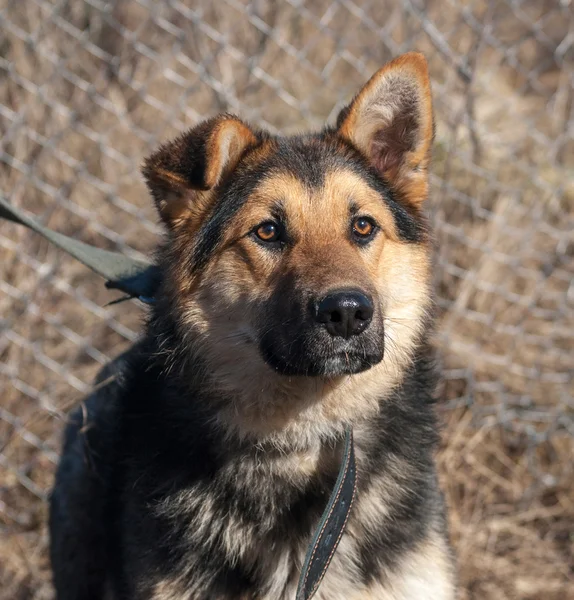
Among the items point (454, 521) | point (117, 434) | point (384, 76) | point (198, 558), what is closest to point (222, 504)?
point (198, 558)

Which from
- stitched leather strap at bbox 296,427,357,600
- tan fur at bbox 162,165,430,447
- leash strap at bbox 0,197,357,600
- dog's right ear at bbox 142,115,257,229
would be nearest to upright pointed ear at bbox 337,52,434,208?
tan fur at bbox 162,165,430,447

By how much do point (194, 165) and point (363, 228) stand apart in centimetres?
65

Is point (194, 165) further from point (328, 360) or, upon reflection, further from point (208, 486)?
point (208, 486)

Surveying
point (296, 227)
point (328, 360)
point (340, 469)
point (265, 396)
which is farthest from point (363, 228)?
point (340, 469)

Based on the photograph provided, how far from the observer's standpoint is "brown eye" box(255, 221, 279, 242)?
9.57 ft

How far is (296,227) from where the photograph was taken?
2881 mm

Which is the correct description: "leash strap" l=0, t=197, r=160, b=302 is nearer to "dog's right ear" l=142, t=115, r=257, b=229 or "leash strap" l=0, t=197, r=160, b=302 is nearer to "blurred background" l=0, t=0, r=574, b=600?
"dog's right ear" l=142, t=115, r=257, b=229

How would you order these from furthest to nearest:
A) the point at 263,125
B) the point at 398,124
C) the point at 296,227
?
the point at 263,125
the point at 398,124
the point at 296,227

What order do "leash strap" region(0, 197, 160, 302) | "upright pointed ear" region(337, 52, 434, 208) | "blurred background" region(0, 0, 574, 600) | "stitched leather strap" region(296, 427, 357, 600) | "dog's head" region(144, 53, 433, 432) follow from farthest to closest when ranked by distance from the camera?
"blurred background" region(0, 0, 574, 600)
"leash strap" region(0, 197, 160, 302)
"upright pointed ear" region(337, 52, 434, 208)
"dog's head" region(144, 53, 433, 432)
"stitched leather strap" region(296, 427, 357, 600)

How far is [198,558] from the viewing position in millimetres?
2803

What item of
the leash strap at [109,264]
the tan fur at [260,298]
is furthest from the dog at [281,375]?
the leash strap at [109,264]

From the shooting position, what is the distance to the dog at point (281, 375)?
279 centimetres

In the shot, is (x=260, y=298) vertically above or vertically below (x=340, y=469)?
above

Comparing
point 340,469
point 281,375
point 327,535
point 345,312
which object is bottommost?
point 327,535
